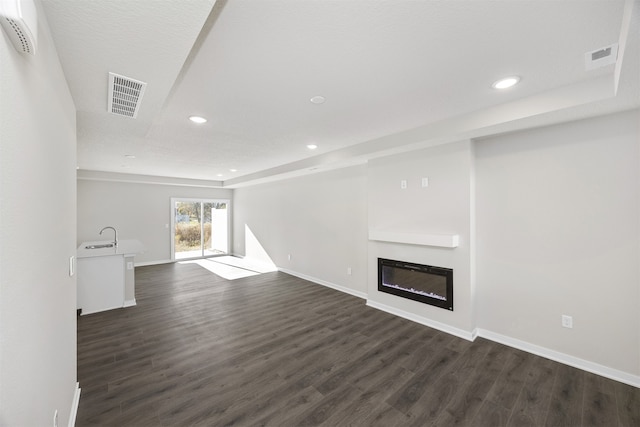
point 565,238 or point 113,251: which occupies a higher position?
point 565,238

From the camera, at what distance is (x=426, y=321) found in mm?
3494

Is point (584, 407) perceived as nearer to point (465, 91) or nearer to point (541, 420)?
point (541, 420)

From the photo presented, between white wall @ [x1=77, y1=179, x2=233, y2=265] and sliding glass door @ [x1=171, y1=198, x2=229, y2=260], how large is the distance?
0.22 meters

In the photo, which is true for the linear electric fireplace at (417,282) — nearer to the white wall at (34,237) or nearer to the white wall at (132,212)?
the white wall at (34,237)

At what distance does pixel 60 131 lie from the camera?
155 cm

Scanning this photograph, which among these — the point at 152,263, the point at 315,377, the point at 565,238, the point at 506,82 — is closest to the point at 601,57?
the point at 506,82

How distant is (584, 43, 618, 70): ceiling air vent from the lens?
1677 millimetres

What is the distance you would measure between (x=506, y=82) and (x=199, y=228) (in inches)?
330

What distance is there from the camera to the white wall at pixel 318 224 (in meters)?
4.74

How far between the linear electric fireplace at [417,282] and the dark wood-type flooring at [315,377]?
1.26 ft

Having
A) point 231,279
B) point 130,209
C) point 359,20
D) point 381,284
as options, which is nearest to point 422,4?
point 359,20

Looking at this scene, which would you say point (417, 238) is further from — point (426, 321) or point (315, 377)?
point (315, 377)

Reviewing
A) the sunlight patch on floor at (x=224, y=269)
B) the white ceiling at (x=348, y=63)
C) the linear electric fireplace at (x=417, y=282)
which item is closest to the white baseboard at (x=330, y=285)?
the linear electric fireplace at (x=417, y=282)

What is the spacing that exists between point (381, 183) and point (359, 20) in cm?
275
